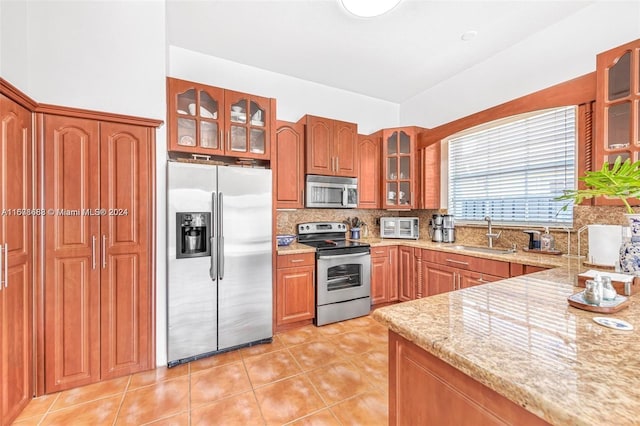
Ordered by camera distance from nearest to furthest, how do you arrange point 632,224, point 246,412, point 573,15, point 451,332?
1. point 451,332
2. point 632,224
3. point 246,412
4. point 573,15

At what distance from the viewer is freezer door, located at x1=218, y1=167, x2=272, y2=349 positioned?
8.07 feet

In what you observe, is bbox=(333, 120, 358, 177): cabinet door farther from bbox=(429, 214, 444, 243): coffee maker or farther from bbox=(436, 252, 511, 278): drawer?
bbox=(436, 252, 511, 278): drawer

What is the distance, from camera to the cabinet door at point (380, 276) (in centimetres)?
346

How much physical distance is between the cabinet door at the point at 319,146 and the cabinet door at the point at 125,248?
1685 mm

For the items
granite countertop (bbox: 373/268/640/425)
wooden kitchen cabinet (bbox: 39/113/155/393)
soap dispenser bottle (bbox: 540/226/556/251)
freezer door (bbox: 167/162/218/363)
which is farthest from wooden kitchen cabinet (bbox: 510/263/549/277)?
wooden kitchen cabinet (bbox: 39/113/155/393)

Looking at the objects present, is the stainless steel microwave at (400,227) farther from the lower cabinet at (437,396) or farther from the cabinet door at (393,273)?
the lower cabinet at (437,396)

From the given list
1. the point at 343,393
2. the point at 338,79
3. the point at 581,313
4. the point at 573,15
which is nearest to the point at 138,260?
the point at 343,393

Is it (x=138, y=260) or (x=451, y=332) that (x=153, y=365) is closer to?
(x=138, y=260)

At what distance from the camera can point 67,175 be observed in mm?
1986

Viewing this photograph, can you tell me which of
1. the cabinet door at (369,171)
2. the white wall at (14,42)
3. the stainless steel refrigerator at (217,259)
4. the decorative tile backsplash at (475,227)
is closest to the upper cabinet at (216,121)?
the stainless steel refrigerator at (217,259)

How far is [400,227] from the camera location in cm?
386

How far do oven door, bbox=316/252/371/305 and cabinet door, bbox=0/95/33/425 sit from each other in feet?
7.63

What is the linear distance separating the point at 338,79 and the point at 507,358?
12.2 ft

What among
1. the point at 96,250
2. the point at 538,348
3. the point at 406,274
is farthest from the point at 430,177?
the point at 96,250
